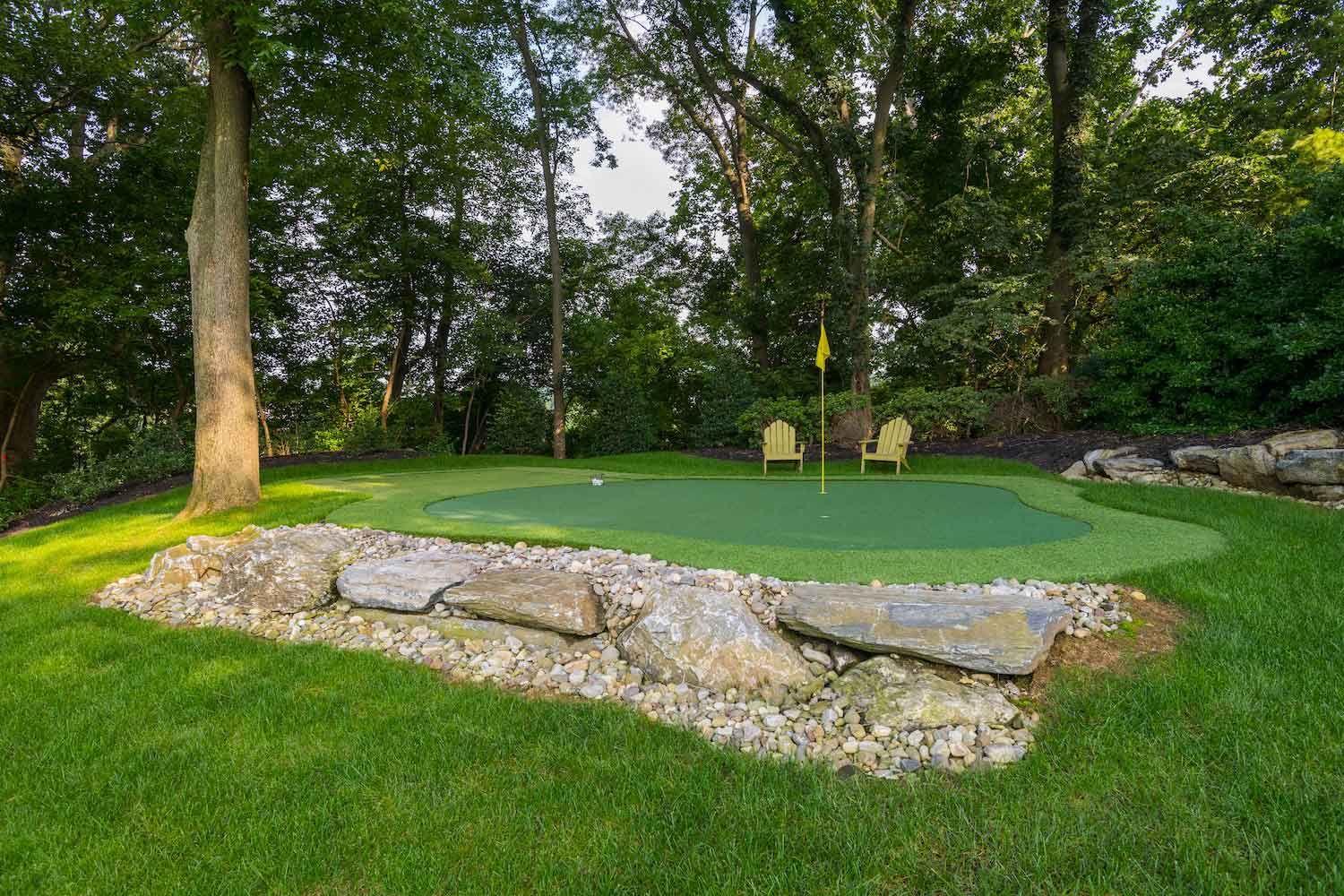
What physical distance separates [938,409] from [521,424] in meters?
9.25

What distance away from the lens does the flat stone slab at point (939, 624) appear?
2154 mm

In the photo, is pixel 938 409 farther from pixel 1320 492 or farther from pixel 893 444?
pixel 1320 492

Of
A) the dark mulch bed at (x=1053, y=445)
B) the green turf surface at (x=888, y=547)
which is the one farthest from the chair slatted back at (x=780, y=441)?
the green turf surface at (x=888, y=547)

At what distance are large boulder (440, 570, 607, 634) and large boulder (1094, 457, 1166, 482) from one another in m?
6.60

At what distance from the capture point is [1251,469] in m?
5.37

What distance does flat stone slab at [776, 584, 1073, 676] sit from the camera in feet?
7.07

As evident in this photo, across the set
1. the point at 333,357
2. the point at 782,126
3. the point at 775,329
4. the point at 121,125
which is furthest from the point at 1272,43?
the point at 121,125

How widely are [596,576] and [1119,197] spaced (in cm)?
1198

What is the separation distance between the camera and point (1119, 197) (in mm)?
9719

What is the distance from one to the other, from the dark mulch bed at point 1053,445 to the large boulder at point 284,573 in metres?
7.52

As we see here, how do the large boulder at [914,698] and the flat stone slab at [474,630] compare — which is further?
the flat stone slab at [474,630]

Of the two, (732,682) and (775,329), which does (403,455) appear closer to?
(775,329)

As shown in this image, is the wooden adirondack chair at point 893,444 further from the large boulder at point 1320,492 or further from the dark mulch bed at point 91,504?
the dark mulch bed at point 91,504

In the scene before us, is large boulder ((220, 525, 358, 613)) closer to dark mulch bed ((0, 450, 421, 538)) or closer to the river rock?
dark mulch bed ((0, 450, 421, 538))
